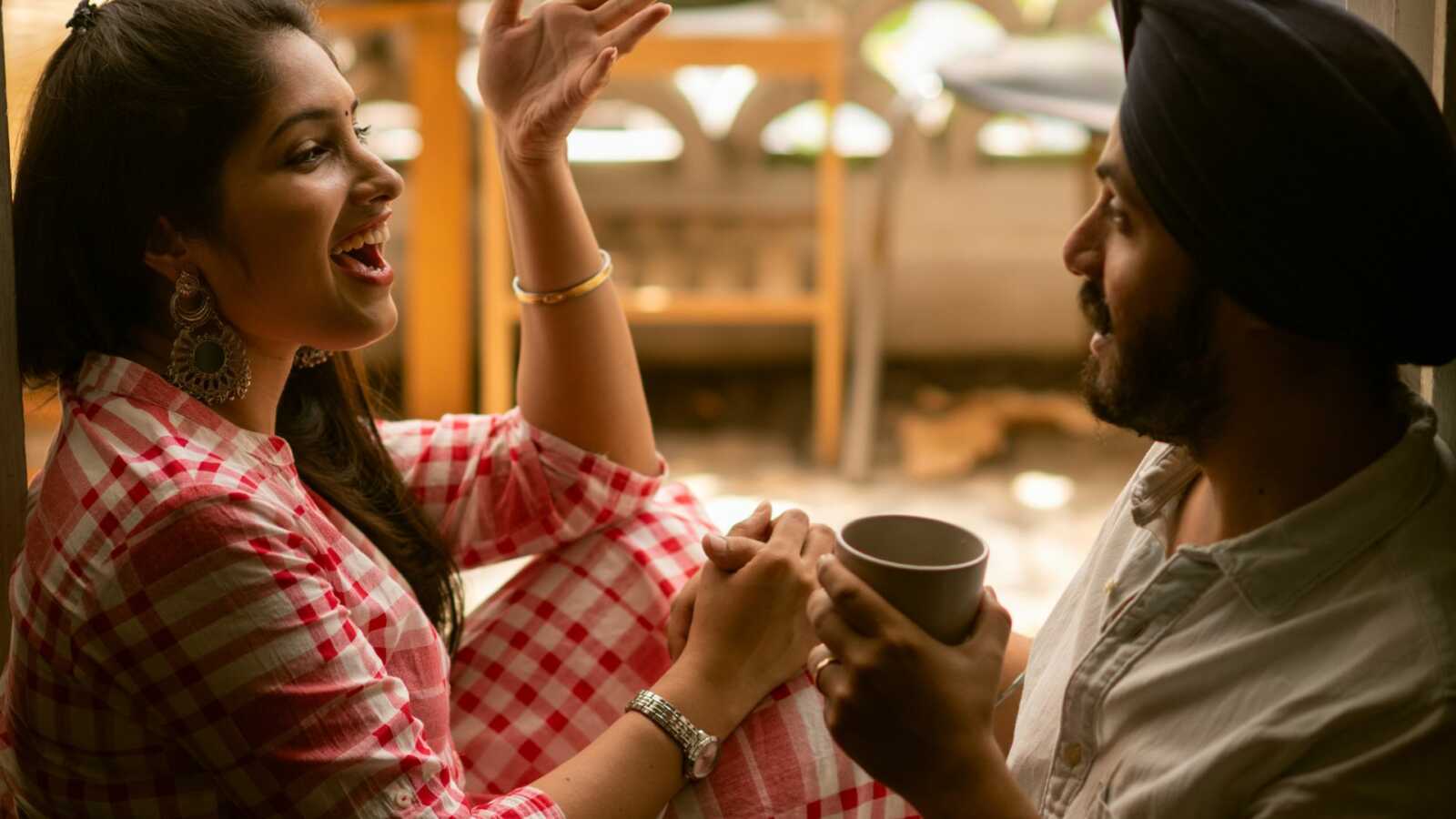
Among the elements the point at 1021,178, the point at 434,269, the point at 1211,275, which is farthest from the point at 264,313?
the point at 1021,178

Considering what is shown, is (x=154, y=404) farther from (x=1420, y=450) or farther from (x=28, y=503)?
(x=1420, y=450)

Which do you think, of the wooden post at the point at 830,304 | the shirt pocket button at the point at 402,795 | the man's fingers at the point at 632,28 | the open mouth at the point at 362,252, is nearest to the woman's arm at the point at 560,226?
the man's fingers at the point at 632,28

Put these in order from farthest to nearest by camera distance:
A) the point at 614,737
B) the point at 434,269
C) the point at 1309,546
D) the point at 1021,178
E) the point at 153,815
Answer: the point at 1021,178 < the point at 434,269 < the point at 614,737 < the point at 153,815 < the point at 1309,546

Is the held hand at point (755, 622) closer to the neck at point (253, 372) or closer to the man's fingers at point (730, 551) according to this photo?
the man's fingers at point (730, 551)

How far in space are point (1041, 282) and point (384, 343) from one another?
65.0 inches

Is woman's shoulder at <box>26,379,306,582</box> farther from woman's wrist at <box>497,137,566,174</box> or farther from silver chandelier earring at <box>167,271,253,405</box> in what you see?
woman's wrist at <box>497,137,566,174</box>

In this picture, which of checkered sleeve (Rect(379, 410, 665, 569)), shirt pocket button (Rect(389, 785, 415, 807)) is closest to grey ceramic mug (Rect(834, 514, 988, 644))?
shirt pocket button (Rect(389, 785, 415, 807))

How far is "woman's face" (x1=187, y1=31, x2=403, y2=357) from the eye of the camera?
3.56 feet

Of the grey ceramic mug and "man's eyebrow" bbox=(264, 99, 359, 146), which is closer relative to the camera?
the grey ceramic mug

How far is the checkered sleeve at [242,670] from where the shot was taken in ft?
3.06

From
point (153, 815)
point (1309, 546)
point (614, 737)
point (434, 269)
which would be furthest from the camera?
point (434, 269)

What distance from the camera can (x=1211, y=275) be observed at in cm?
86

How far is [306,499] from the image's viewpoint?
1.11 m

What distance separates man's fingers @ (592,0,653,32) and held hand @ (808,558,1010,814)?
2.08 ft
